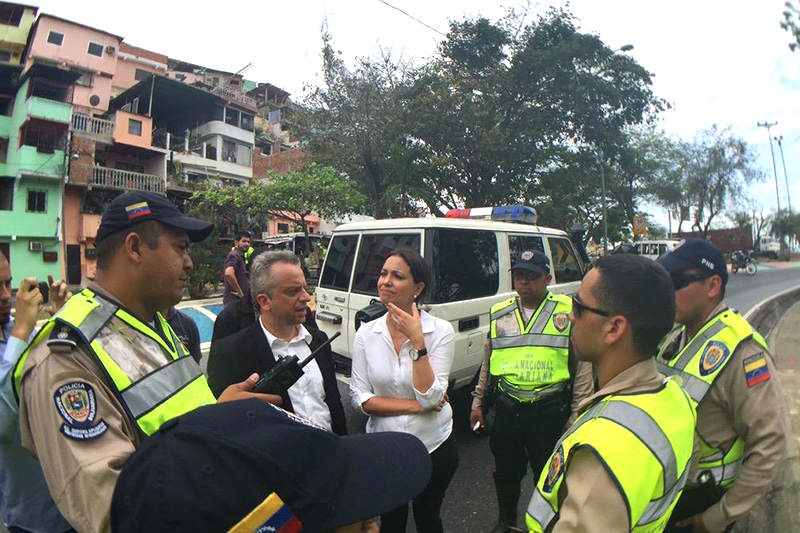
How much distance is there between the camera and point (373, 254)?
4.20 meters

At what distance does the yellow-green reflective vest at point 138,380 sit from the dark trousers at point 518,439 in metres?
1.89

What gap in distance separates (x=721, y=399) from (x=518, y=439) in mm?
1176

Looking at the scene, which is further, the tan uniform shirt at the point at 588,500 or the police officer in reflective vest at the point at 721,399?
the police officer in reflective vest at the point at 721,399

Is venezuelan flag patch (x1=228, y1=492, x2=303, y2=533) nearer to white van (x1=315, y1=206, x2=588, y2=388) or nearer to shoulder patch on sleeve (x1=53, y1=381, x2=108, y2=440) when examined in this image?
shoulder patch on sleeve (x1=53, y1=381, x2=108, y2=440)

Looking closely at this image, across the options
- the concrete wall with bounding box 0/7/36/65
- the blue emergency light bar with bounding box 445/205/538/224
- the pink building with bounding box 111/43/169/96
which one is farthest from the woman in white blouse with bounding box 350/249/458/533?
the pink building with bounding box 111/43/169/96

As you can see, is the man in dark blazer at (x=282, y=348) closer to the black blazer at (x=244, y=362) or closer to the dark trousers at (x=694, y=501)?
the black blazer at (x=244, y=362)

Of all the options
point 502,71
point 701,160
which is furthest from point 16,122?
point 701,160

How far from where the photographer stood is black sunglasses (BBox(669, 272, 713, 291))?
192cm

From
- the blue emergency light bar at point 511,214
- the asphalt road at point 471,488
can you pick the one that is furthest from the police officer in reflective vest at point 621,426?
the blue emergency light bar at point 511,214

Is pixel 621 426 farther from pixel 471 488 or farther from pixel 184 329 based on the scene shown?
pixel 184 329

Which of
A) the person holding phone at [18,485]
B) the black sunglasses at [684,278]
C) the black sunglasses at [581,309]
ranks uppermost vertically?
the black sunglasses at [684,278]

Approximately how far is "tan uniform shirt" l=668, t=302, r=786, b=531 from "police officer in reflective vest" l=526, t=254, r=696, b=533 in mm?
581

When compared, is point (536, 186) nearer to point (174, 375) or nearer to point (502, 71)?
point (502, 71)

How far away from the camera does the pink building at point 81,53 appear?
25.6m
